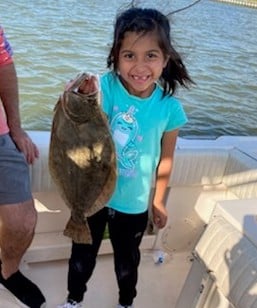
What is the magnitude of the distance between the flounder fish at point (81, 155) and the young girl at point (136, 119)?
14cm

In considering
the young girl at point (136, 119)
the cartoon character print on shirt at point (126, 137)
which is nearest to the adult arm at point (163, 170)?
the young girl at point (136, 119)

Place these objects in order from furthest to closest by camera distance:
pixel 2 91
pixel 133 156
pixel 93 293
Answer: pixel 93 293 < pixel 2 91 < pixel 133 156

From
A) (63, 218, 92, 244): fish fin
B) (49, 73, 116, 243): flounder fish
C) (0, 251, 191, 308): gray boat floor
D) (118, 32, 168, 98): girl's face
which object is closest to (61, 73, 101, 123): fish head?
(49, 73, 116, 243): flounder fish

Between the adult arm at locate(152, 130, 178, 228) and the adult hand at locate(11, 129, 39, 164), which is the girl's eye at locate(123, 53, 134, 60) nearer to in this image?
the adult arm at locate(152, 130, 178, 228)

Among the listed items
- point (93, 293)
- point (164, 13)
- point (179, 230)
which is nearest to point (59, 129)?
point (164, 13)

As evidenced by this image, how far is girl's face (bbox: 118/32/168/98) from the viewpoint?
158cm

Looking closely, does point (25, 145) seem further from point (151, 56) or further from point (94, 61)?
point (94, 61)

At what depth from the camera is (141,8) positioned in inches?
66.0

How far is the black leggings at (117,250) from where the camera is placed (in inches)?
69.9

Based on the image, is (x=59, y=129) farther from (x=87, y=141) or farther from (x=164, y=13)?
(x=164, y=13)

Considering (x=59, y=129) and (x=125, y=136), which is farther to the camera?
(x=125, y=136)

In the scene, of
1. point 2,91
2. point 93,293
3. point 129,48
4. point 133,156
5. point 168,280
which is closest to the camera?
point 129,48

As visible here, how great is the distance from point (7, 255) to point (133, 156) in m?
0.70

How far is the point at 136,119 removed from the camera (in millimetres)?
1677
